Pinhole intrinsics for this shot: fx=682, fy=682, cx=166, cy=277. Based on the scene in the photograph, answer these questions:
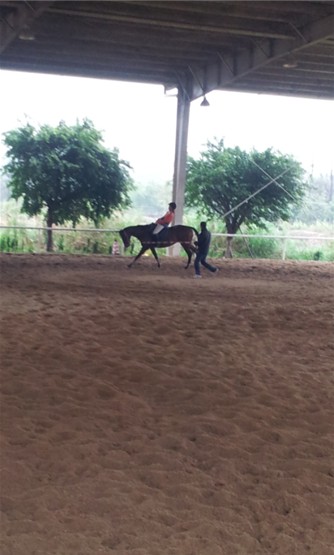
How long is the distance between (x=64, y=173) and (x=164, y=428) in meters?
17.6

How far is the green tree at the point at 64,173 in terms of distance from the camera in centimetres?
2197

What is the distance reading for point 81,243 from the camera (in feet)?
74.7

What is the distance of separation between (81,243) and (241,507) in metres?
19.0

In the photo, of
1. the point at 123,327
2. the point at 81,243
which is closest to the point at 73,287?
the point at 123,327

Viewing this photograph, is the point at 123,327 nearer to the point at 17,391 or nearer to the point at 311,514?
the point at 17,391

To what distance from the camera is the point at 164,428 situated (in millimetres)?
5570

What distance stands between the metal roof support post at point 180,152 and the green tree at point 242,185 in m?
3.26

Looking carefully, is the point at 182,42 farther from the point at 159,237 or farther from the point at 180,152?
the point at 159,237

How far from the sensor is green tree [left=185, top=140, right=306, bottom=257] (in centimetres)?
2488

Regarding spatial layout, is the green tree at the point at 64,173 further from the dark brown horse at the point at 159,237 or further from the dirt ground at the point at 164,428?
the dirt ground at the point at 164,428

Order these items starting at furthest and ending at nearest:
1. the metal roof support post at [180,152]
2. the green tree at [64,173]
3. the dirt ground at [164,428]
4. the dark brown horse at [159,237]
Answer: the green tree at [64,173], the metal roof support post at [180,152], the dark brown horse at [159,237], the dirt ground at [164,428]

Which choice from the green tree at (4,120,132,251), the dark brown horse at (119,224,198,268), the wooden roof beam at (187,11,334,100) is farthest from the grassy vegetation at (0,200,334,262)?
the wooden roof beam at (187,11,334,100)

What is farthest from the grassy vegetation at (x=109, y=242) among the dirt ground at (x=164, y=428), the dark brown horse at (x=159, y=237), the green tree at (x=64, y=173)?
the dirt ground at (x=164, y=428)

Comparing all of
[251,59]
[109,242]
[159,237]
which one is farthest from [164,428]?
[109,242]
